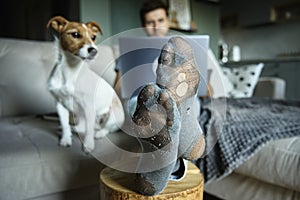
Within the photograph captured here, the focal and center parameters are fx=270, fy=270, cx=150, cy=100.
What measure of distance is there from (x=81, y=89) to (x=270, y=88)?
155cm

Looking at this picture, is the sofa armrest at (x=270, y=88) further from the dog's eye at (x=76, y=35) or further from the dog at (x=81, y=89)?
the dog's eye at (x=76, y=35)

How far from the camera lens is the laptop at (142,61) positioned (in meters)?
0.65

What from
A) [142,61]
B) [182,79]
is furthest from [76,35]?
[182,79]

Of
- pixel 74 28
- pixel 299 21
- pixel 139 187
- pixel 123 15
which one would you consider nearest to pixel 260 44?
pixel 299 21

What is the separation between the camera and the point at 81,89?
1.01m

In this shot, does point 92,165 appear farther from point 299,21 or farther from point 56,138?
point 299,21

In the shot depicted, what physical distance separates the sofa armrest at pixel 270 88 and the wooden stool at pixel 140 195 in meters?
1.54

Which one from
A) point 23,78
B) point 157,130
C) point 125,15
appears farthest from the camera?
point 125,15

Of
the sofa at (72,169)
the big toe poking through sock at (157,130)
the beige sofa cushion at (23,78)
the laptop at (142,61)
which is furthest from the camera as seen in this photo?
the beige sofa cushion at (23,78)

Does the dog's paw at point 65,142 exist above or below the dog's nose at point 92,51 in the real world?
below

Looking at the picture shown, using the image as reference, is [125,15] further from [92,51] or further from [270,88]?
[92,51]

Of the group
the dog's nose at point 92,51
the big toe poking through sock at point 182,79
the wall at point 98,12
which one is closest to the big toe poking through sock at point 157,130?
the big toe poking through sock at point 182,79

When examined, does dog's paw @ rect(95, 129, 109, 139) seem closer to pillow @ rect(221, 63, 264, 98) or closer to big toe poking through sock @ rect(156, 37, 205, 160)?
big toe poking through sock @ rect(156, 37, 205, 160)

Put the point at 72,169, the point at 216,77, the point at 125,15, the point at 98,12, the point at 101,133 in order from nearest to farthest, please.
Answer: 1. the point at 72,169
2. the point at 101,133
3. the point at 216,77
4. the point at 98,12
5. the point at 125,15
